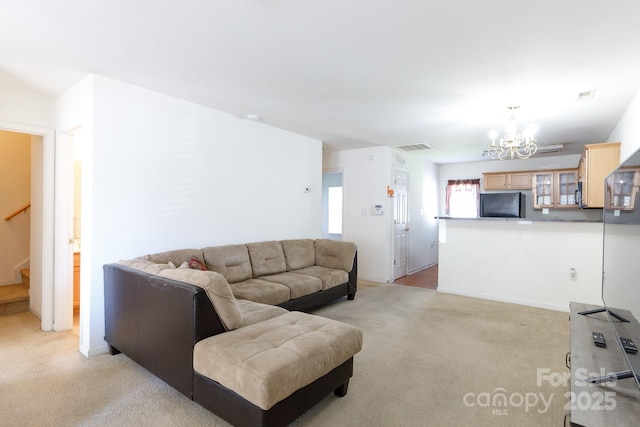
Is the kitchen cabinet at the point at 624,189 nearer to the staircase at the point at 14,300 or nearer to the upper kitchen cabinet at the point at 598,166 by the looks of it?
the upper kitchen cabinet at the point at 598,166

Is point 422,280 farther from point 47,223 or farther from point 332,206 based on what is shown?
point 47,223

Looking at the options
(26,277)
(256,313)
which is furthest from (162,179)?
(26,277)

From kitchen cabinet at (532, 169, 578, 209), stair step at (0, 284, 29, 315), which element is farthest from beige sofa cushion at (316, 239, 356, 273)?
kitchen cabinet at (532, 169, 578, 209)

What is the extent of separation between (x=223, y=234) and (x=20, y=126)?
7.27 ft

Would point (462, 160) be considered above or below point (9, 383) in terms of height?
above

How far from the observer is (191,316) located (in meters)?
1.93

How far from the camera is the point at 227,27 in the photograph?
2.07 metres

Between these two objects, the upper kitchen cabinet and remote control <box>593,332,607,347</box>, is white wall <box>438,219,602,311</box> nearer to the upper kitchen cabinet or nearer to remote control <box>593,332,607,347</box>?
the upper kitchen cabinet

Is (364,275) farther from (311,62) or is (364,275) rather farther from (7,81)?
(7,81)

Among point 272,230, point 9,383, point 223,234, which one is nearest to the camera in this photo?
point 9,383

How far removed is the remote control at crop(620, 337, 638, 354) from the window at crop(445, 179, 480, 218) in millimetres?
6357

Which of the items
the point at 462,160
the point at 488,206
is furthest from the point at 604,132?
the point at 462,160

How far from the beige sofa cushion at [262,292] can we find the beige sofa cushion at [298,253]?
81 cm

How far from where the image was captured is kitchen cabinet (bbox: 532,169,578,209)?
6074 millimetres
